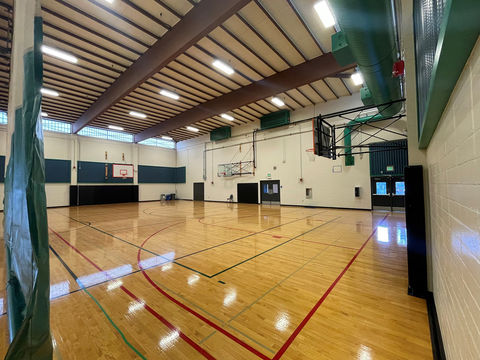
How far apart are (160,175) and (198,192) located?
4081 mm

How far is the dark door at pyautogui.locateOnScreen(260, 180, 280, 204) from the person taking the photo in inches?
515

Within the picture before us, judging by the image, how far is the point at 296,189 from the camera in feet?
39.8

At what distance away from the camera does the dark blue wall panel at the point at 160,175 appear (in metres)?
17.8

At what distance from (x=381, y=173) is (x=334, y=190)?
2.20 meters

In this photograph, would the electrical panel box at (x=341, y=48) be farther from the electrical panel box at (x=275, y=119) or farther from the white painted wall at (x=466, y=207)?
the electrical panel box at (x=275, y=119)

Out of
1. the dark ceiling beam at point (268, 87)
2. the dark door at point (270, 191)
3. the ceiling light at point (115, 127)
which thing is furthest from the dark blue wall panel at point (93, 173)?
the dark door at point (270, 191)

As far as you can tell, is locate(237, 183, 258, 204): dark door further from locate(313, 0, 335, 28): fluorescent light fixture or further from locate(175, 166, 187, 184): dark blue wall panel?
locate(313, 0, 335, 28): fluorescent light fixture

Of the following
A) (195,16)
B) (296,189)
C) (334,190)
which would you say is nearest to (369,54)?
(195,16)

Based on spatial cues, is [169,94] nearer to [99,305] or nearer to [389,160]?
[99,305]

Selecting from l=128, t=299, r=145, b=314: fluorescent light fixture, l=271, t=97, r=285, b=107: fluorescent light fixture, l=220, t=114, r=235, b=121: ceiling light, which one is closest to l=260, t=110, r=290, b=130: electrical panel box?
l=271, t=97, r=285, b=107: fluorescent light fixture

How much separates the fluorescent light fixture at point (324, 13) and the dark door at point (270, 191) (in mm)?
8526

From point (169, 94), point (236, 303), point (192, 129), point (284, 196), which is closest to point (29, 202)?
point (236, 303)

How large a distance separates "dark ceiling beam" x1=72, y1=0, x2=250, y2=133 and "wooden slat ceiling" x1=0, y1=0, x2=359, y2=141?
0.22 metres

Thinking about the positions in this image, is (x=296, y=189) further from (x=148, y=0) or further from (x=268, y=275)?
(x=148, y=0)
